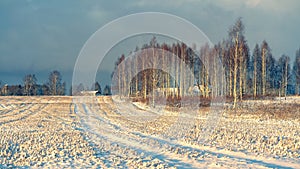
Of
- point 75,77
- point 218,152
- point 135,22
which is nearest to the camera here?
point 218,152

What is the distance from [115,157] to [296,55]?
210 feet

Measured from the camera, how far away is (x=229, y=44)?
35.0 m

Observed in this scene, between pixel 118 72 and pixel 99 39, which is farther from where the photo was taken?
pixel 118 72

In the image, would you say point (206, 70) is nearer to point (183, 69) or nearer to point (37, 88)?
point (183, 69)

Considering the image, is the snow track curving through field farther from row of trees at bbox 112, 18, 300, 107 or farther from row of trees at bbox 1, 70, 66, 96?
row of trees at bbox 1, 70, 66, 96

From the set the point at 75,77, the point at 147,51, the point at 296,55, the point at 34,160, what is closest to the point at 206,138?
the point at 34,160

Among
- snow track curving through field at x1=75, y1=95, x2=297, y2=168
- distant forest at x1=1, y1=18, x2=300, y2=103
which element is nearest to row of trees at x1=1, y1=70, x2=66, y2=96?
distant forest at x1=1, y1=18, x2=300, y2=103

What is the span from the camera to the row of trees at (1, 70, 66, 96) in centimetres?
11238

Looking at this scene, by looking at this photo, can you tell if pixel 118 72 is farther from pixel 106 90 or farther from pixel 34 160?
pixel 34 160

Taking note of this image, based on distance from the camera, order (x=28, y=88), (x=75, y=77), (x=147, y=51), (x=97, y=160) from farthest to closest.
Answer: (x=28, y=88) → (x=147, y=51) → (x=75, y=77) → (x=97, y=160)

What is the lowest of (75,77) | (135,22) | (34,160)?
(34,160)

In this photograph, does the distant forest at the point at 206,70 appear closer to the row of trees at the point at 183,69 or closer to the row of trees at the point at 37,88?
the row of trees at the point at 183,69

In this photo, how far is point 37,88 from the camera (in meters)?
119

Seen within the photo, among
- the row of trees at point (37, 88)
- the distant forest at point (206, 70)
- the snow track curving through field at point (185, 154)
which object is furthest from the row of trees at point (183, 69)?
the row of trees at point (37, 88)
